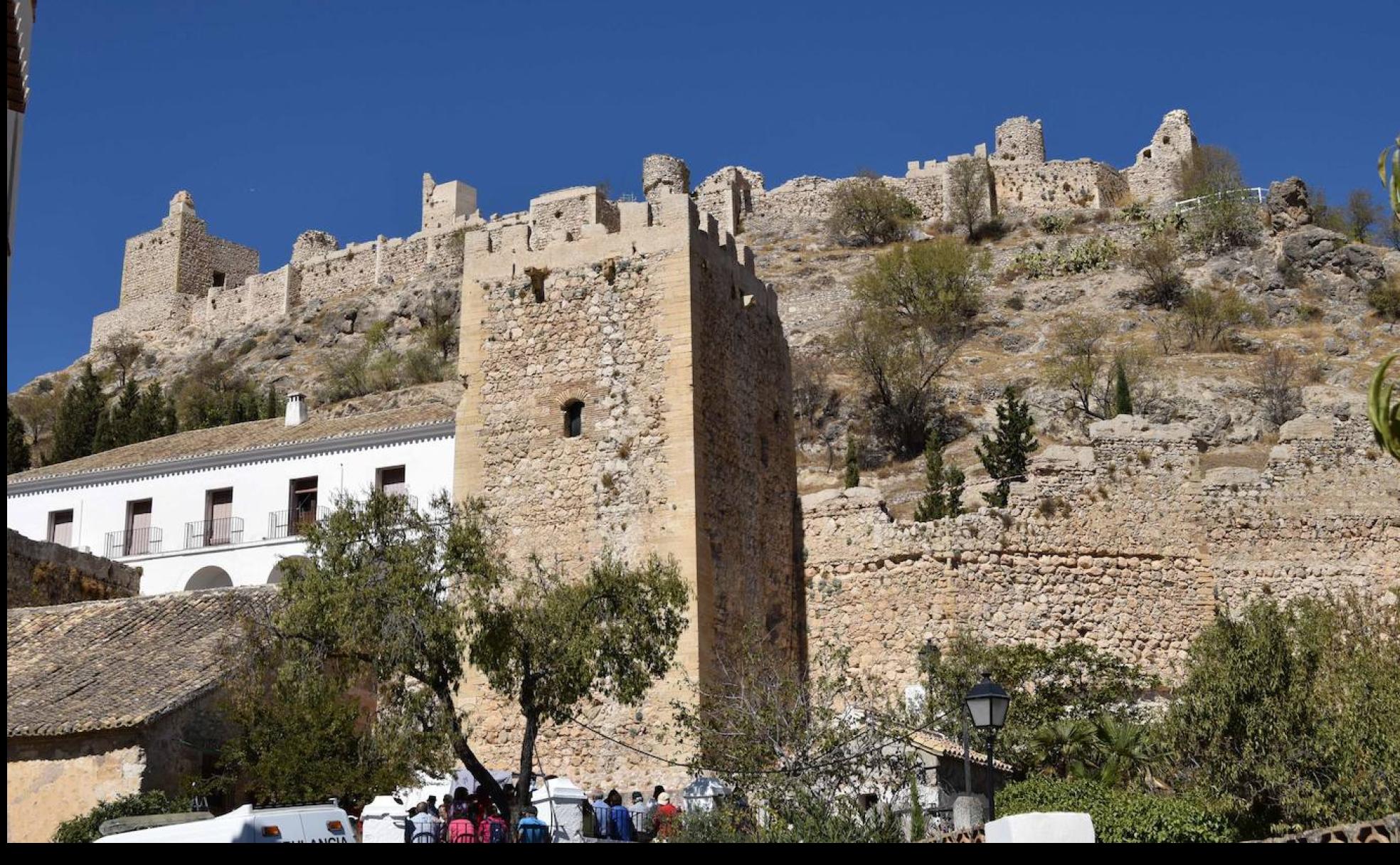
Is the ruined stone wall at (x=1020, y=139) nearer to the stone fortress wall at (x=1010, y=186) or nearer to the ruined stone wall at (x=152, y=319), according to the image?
the stone fortress wall at (x=1010, y=186)

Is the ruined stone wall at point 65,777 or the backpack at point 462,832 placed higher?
the ruined stone wall at point 65,777

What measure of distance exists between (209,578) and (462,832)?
17643 mm

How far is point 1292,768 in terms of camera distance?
Result: 17062 mm

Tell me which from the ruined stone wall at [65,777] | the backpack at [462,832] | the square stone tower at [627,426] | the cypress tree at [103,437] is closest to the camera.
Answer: the backpack at [462,832]

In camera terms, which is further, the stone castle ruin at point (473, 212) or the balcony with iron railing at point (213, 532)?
the stone castle ruin at point (473, 212)

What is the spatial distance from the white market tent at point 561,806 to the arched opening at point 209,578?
13.7 m

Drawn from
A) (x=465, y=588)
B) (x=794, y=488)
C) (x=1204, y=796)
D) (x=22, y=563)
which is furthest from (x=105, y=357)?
(x=1204, y=796)

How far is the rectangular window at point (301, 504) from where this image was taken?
95.3 feet

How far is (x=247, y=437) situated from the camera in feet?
104

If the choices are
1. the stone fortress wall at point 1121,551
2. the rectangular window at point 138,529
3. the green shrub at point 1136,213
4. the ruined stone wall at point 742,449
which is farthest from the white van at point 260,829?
the green shrub at point 1136,213

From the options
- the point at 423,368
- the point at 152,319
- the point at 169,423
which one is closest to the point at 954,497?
the point at 423,368

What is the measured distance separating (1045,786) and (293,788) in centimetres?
779

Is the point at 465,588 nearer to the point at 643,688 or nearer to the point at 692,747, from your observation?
the point at 643,688

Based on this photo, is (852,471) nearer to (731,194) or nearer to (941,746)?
(941,746)
